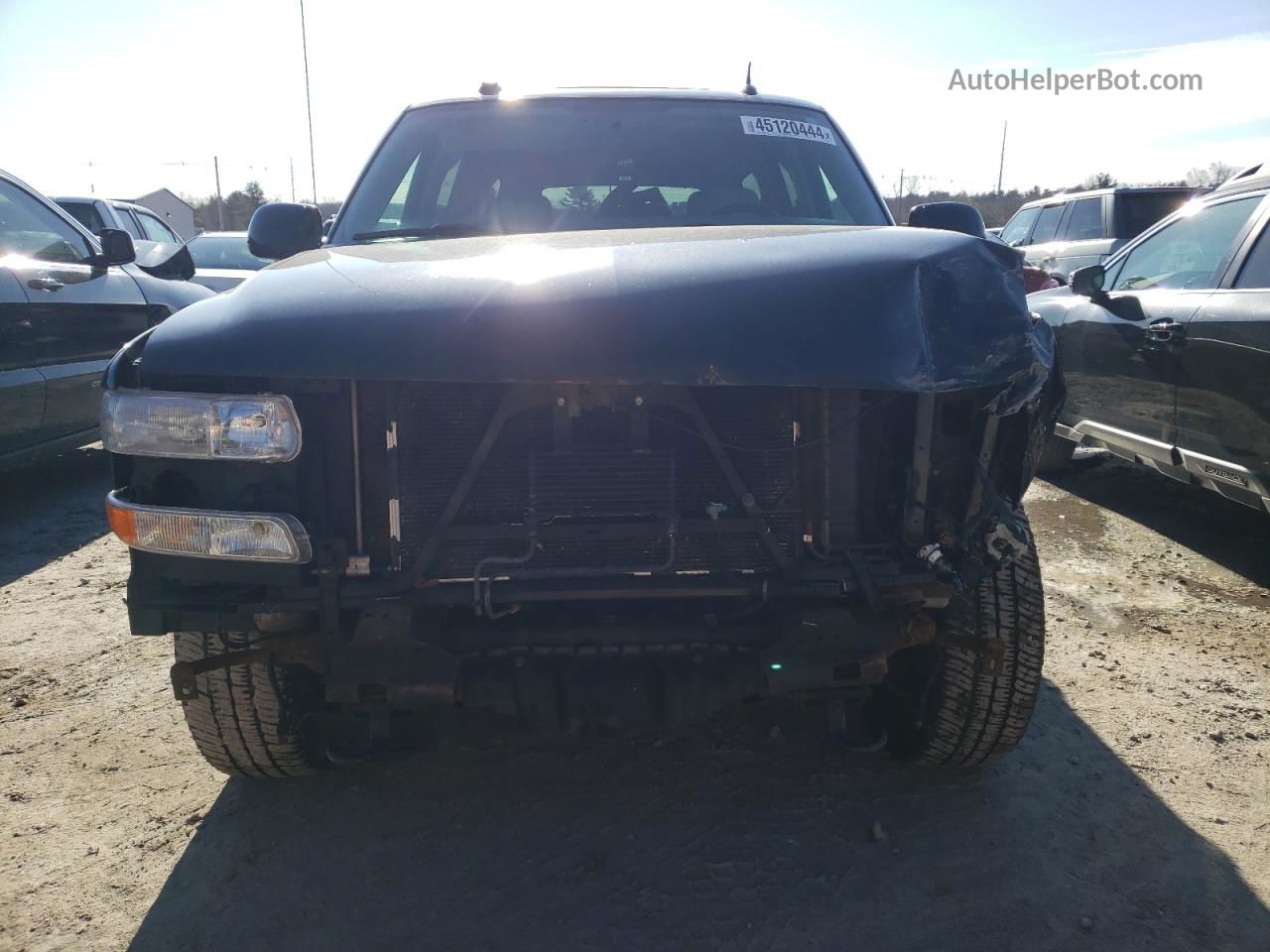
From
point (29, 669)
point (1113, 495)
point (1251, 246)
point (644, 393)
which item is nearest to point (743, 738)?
point (644, 393)

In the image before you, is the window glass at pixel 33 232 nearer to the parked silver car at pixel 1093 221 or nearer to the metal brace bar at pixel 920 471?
the metal brace bar at pixel 920 471

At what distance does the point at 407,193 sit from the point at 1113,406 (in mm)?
3703

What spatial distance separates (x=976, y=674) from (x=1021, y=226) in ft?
35.3

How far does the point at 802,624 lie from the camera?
Result: 199cm

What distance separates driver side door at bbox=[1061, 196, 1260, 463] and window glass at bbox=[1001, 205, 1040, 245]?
→ 254 inches

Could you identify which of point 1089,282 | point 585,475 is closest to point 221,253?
point 1089,282

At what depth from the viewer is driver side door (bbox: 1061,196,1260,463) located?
4.34 meters

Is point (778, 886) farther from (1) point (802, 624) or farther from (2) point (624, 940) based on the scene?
(1) point (802, 624)

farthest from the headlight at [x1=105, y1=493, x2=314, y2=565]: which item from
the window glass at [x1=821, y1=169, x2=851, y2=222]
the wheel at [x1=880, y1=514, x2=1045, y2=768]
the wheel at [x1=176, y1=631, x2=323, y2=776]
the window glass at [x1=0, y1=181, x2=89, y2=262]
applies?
the window glass at [x1=0, y1=181, x2=89, y2=262]

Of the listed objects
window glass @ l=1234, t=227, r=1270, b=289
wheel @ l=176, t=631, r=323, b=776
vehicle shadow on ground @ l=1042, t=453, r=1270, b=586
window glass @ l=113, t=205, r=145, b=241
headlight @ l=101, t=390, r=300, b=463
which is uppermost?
window glass @ l=113, t=205, r=145, b=241

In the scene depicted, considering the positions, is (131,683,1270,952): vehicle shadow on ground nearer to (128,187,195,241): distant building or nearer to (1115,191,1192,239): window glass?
(1115,191,1192,239): window glass

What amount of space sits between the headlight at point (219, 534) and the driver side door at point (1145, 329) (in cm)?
394

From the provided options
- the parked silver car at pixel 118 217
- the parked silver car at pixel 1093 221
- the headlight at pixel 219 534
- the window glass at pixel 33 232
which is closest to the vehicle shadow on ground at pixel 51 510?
the window glass at pixel 33 232

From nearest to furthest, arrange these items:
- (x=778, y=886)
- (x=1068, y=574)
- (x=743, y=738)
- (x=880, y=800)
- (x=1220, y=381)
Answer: (x=778, y=886), (x=880, y=800), (x=743, y=738), (x=1220, y=381), (x=1068, y=574)
